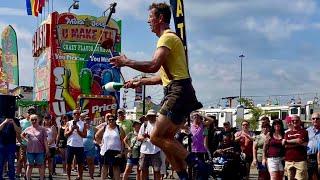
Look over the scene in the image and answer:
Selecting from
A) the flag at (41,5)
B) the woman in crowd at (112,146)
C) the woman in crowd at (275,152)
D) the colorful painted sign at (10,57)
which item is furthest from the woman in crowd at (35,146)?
the flag at (41,5)

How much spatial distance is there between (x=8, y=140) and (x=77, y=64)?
25.1 meters

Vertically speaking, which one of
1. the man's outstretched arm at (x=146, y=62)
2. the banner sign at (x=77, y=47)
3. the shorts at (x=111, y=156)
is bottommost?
the shorts at (x=111, y=156)

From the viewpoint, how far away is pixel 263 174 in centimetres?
1266

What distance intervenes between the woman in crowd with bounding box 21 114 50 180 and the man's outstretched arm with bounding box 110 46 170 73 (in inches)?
297

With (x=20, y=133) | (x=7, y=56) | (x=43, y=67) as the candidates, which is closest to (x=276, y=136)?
(x=20, y=133)

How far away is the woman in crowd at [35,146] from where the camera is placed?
528 inches

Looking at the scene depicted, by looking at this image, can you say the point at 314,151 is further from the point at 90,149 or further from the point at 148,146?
the point at 90,149

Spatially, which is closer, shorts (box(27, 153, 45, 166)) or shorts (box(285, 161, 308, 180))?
shorts (box(285, 161, 308, 180))

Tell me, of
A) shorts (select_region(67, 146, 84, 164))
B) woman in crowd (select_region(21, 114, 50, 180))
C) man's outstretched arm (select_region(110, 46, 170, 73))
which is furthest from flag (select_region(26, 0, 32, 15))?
man's outstretched arm (select_region(110, 46, 170, 73))

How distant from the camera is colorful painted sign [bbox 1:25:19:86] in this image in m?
31.0

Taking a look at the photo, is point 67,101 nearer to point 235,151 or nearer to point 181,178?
point 235,151

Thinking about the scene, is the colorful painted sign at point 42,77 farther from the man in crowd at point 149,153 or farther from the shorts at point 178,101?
the shorts at point 178,101

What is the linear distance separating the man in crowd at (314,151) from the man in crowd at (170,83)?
5.54m

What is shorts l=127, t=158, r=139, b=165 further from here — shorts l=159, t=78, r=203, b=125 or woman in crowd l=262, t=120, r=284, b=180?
shorts l=159, t=78, r=203, b=125
